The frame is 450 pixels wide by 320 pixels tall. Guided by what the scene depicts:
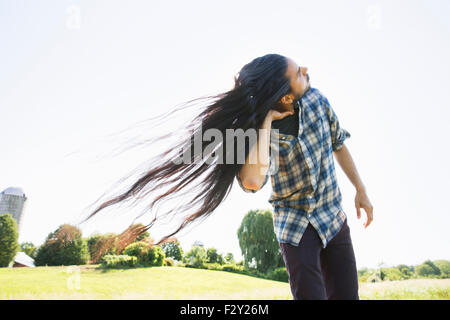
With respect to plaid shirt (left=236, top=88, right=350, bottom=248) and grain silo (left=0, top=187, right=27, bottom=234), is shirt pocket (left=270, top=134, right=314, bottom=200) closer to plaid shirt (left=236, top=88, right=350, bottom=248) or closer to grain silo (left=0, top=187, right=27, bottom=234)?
plaid shirt (left=236, top=88, right=350, bottom=248)

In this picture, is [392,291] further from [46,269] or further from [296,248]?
[46,269]

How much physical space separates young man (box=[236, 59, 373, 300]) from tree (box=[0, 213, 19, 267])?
66.7 ft

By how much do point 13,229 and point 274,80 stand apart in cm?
2087

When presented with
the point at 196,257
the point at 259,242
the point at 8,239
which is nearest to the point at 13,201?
the point at 8,239

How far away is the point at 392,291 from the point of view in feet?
35.0

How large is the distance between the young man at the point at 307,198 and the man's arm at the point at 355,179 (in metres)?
0.35

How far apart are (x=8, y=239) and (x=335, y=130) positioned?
20779mm

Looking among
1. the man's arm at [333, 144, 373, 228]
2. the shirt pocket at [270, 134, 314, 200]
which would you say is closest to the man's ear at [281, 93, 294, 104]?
the shirt pocket at [270, 134, 314, 200]

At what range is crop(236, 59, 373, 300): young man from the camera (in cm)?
158

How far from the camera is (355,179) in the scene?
2.26 meters

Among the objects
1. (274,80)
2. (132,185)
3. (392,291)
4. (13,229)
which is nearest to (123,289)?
(13,229)

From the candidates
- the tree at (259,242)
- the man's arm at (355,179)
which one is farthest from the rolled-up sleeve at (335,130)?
the tree at (259,242)

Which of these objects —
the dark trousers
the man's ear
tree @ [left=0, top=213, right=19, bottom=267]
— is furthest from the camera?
tree @ [left=0, top=213, right=19, bottom=267]

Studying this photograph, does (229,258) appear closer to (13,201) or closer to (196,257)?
(196,257)
